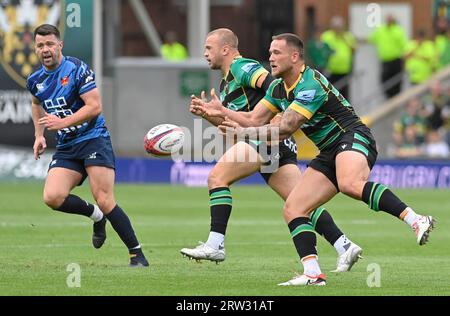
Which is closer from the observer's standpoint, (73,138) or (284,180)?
(73,138)

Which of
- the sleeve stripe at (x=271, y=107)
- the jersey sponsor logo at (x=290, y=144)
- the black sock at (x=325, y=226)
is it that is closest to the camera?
the sleeve stripe at (x=271, y=107)

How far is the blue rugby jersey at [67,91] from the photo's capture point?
40.3 feet

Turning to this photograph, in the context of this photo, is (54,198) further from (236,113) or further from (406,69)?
(406,69)

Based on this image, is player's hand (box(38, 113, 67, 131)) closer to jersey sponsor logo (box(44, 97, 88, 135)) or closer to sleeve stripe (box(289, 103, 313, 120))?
jersey sponsor logo (box(44, 97, 88, 135))

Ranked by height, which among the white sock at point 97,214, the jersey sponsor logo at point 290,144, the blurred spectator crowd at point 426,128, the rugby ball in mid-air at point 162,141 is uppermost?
the rugby ball in mid-air at point 162,141

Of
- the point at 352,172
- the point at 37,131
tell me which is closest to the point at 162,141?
the point at 37,131

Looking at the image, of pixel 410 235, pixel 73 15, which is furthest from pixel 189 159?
pixel 410 235

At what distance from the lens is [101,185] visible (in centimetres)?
1230

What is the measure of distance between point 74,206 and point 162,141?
1.14m

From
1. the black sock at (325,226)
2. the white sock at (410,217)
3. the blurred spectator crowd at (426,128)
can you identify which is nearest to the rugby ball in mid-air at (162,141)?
the black sock at (325,226)

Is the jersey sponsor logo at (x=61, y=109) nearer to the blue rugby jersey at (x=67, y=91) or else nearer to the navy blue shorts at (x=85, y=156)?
the blue rugby jersey at (x=67, y=91)

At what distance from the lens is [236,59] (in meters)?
12.5

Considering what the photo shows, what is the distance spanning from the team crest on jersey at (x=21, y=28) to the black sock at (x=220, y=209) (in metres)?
13.1

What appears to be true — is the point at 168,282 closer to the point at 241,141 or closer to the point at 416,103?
the point at 241,141
